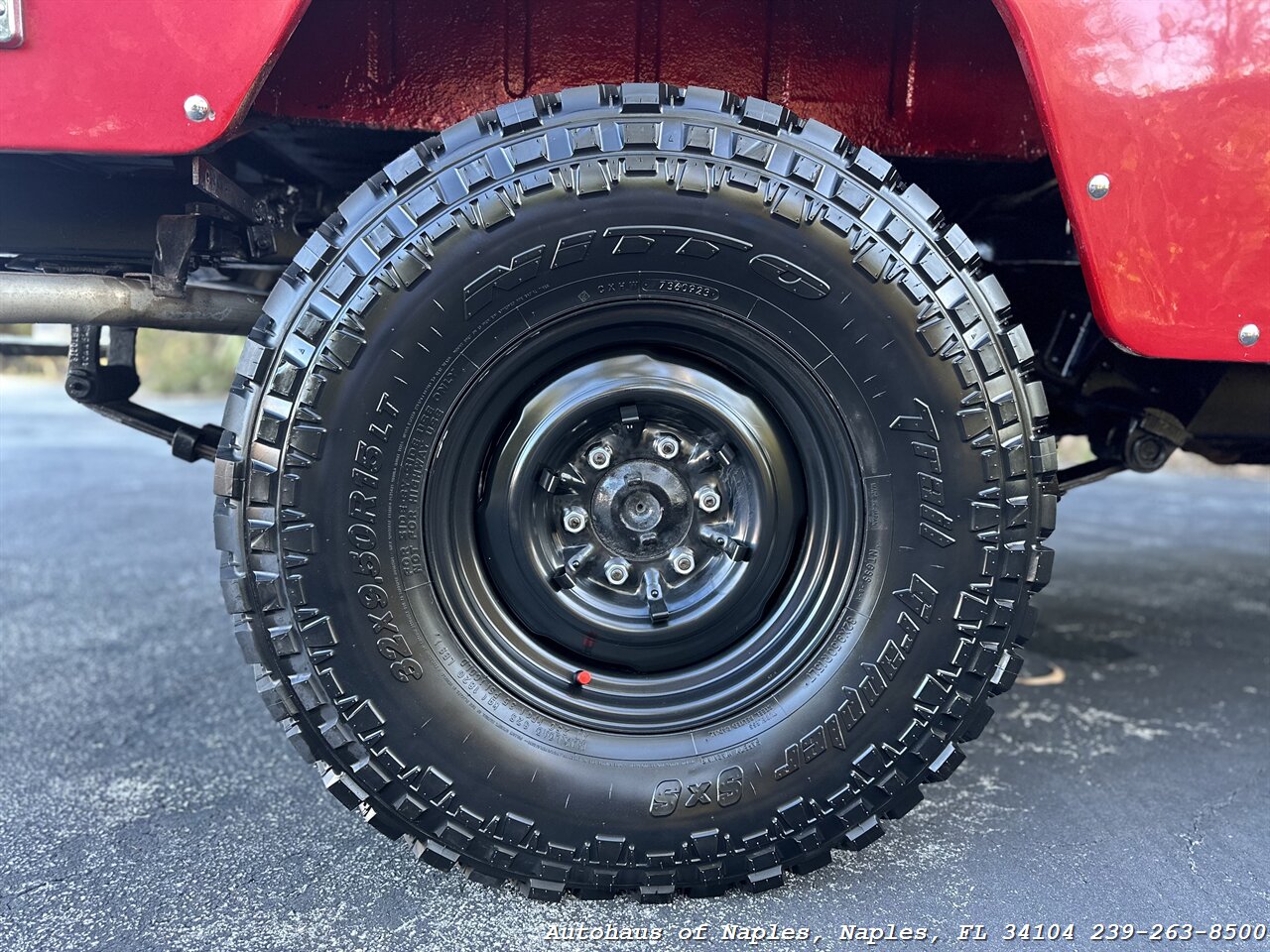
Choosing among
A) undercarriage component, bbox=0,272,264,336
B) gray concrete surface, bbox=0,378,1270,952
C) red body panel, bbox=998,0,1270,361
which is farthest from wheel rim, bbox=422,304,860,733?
undercarriage component, bbox=0,272,264,336

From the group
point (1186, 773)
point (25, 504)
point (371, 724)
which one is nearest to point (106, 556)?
point (25, 504)

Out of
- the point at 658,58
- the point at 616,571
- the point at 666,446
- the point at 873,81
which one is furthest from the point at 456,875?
the point at 873,81

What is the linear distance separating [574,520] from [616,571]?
4.9 inches

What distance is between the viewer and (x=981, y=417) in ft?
4.81

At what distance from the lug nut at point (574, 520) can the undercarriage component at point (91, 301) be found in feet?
2.89

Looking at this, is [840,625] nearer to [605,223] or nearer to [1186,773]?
[605,223]

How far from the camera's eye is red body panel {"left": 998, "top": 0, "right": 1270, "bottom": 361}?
1.40 meters

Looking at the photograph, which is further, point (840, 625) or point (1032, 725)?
point (1032, 725)

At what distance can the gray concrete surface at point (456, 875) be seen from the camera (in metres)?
1.49

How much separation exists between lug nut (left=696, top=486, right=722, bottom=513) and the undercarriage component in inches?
42.8

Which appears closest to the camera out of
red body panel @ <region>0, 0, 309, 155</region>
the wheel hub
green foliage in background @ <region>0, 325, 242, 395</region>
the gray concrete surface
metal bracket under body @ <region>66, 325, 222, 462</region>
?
red body panel @ <region>0, 0, 309, 155</region>

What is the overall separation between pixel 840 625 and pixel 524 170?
3.11ft

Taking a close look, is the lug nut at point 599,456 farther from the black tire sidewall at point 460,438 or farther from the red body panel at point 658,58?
the red body panel at point 658,58

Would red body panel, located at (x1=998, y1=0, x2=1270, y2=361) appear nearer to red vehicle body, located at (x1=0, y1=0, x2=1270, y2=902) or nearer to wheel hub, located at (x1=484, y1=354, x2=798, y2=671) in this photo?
red vehicle body, located at (x1=0, y1=0, x2=1270, y2=902)
